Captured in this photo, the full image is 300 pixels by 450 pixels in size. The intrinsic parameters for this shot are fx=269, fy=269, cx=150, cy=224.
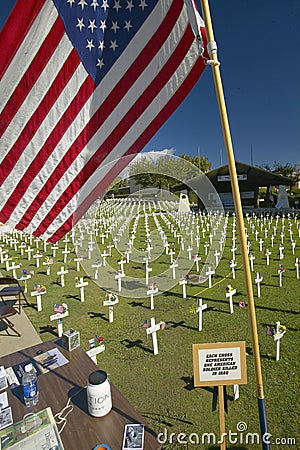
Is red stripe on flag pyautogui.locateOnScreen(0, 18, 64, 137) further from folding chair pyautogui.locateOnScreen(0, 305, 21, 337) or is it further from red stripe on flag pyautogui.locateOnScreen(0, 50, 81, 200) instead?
folding chair pyautogui.locateOnScreen(0, 305, 21, 337)

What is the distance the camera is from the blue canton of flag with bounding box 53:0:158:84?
2785 millimetres

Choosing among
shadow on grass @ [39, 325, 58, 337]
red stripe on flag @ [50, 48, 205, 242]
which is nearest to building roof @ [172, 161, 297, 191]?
shadow on grass @ [39, 325, 58, 337]

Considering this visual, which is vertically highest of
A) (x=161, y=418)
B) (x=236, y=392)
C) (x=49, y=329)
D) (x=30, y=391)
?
(x=30, y=391)

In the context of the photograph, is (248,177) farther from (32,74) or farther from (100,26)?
(32,74)

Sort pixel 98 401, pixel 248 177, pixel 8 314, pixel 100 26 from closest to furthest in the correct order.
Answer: pixel 98 401 → pixel 100 26 → pixel 8 314 → pixel 248 177

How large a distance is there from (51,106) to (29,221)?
147cm

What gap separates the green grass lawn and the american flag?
8.45ft

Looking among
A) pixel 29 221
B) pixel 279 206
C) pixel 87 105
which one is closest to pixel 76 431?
pixel 29 221

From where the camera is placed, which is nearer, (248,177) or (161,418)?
(161,418)

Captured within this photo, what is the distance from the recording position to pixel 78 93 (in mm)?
3045

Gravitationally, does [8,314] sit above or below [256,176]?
below

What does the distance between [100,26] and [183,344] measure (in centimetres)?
496

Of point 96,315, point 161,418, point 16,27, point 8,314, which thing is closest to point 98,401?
point 161,418

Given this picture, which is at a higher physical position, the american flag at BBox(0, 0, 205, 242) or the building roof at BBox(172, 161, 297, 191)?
the building roof at BBox(172, 161, 297, 191)
